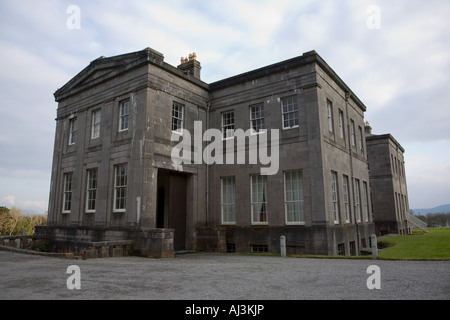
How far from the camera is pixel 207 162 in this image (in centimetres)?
1897

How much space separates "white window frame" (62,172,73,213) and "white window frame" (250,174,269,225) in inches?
436

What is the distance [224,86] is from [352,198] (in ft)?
32.4

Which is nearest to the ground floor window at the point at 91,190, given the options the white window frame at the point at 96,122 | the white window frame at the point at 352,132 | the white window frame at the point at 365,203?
the white window frame at the point at 96,122

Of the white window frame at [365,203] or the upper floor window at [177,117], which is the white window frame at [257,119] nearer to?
the upper floor window at [177,117]

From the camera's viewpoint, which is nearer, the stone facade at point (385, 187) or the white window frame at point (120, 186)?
the white window frame at point (120, 186)

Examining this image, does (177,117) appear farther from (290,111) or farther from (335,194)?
(335,194)

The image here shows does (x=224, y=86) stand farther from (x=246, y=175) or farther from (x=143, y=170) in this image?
(x=143, y=170)

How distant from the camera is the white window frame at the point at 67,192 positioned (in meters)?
19.9

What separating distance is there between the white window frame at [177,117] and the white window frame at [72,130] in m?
7.13

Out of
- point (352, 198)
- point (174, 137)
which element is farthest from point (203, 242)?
point (352, 198)

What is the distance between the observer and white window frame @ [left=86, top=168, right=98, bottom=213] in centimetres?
1811

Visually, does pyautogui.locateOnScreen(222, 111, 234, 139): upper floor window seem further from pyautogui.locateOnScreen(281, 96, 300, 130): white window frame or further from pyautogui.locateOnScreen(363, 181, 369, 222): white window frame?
pyautogui.locateOnScreen(363, 181, 369, 222): white window frame

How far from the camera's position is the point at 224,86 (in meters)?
19.2

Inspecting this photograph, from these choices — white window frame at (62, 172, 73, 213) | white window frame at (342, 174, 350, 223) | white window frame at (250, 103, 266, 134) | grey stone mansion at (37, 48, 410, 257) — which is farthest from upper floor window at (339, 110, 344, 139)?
white window frame at (62, 172, 73, 213)
